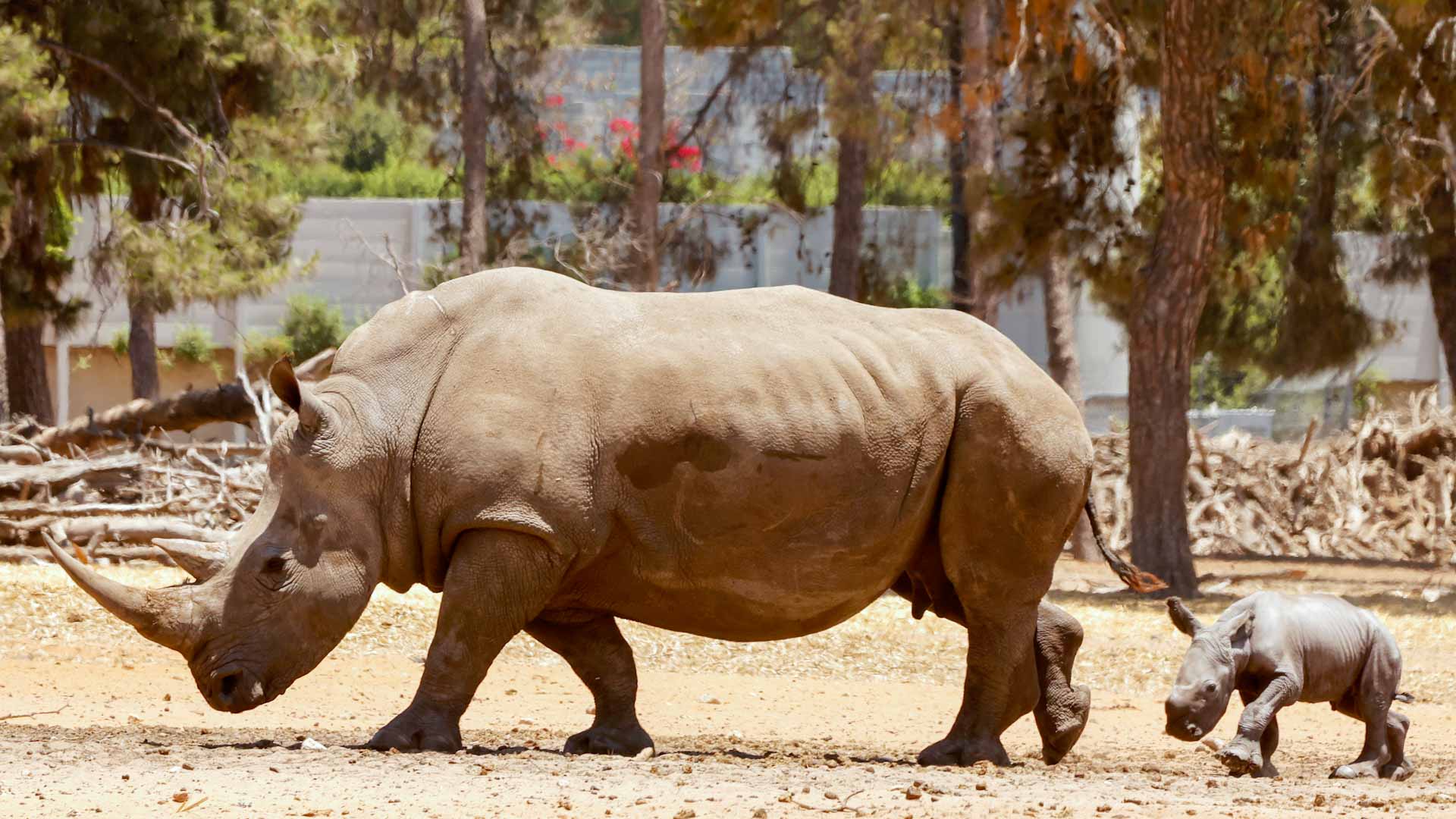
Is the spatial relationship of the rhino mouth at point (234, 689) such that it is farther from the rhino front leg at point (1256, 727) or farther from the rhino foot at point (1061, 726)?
the rhino front leg at point (1256, 727)

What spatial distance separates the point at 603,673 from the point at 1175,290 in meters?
8.68

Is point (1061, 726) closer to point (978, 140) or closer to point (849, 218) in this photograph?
point (978, 140)

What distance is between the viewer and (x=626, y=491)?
6246 millimetres

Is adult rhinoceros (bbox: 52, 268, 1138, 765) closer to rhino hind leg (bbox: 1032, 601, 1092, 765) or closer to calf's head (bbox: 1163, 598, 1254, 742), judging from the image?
→ rhino hind leg (bbox: 1032, 601, 1092, 765)

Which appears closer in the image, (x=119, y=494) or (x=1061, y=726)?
(x=1061, y=726)

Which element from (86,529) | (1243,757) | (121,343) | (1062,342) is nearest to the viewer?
(1243,757)

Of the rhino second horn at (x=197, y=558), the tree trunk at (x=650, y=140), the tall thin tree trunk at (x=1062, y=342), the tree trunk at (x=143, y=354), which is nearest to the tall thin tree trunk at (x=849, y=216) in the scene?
the tree trunk at (x=650, y=140)

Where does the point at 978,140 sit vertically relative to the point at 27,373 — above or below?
above

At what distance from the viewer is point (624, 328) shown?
21.0 ft

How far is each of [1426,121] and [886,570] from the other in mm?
11048

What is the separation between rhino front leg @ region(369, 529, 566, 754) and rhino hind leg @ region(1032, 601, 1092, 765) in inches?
76.7

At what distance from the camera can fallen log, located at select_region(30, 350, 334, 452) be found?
43.3 feet

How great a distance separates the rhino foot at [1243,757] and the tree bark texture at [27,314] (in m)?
12.1

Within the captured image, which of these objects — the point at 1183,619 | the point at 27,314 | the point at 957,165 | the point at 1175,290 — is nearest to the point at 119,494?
the point at 27,314
